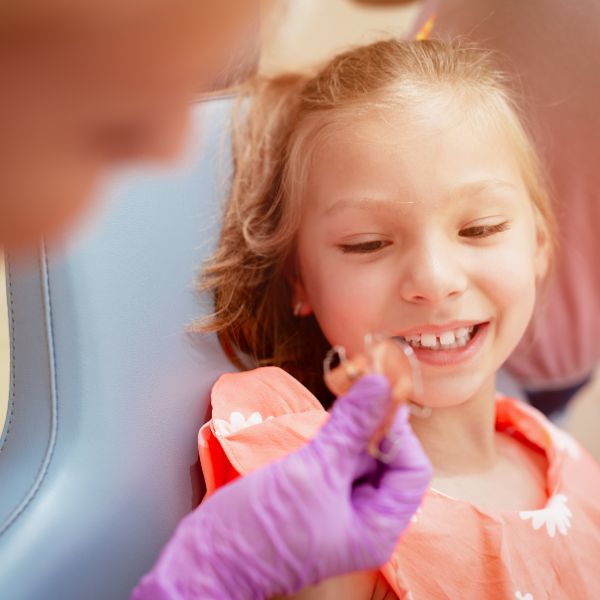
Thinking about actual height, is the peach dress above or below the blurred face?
below

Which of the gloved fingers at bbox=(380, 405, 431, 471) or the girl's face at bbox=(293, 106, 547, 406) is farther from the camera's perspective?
the girl's face at bbox=(293, 106, 547, 406)

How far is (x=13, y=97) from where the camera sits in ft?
1.70

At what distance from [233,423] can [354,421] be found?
26cm

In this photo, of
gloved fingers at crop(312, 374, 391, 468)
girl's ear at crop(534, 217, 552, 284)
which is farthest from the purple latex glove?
girl's ear at crop(534, 217, 552, 284)

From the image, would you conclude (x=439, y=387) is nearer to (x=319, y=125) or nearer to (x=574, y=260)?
(x=319, y=125)

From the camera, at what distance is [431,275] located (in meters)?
0.81

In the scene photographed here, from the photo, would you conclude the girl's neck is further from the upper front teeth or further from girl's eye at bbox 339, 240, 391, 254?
girl's eye at bbox 339, 240, 391, 254

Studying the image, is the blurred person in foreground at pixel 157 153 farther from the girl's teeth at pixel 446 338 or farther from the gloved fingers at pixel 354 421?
the girl's teeth at pixel 446 338

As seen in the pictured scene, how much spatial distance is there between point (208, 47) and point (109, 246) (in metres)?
0.36

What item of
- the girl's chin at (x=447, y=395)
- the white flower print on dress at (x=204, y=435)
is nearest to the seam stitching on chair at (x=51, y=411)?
the white flower print on dress at (x=204, y=435)

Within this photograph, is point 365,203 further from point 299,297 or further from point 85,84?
point 85,84

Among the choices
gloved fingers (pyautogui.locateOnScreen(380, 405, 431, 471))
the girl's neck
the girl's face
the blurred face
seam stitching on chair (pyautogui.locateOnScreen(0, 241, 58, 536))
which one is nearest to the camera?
the blurred face

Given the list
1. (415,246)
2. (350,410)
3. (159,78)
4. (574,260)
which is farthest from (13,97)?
(574,260)

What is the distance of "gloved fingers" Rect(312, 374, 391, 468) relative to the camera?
585mm
